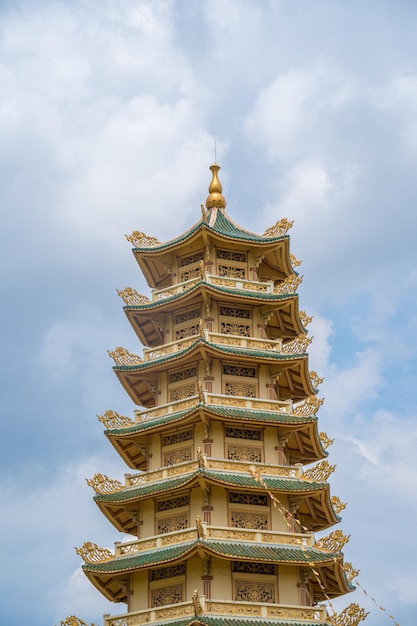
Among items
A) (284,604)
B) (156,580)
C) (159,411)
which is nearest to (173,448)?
(159,411)

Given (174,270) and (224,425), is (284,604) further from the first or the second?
(174,270)

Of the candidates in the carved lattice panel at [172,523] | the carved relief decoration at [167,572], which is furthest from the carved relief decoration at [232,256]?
the carved relief decoration at [167,572]

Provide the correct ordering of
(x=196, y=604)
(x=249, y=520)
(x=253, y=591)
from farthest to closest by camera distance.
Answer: (x=249, y=520) < (x=253, y=591) < (x=196, y=604)

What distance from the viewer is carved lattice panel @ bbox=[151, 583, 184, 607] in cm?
3272

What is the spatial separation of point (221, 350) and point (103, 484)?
681 centimetres

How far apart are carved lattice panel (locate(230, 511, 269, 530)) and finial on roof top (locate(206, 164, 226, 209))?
51.8 feet

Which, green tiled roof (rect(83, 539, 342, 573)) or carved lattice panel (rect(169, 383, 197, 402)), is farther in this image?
carved lattice panel (rect(169, 383, 197, 402))

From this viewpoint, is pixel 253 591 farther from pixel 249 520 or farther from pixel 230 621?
pixel 249 520

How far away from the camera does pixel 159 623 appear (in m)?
31.5

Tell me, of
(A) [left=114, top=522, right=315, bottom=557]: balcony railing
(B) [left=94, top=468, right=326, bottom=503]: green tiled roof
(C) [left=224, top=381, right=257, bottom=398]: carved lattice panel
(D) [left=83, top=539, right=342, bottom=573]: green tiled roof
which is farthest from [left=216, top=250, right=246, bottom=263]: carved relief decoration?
(D) [left=83, top=539, right=342, bottom=573]: green tiled roof

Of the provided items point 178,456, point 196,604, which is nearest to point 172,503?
point 178,456

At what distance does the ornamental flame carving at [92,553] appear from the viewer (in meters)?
34.2

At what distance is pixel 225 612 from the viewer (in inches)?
1222

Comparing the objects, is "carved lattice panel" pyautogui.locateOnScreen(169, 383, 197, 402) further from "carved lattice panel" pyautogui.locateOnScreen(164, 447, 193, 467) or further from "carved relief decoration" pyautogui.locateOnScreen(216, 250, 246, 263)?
"carved relief decoration" pyautogui.locateOnScreen(216, 250, 246, 263)
